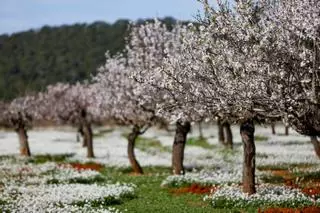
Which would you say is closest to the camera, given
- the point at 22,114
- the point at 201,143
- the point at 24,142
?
the point at 24,142

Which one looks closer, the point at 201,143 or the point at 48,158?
the point at 48,158

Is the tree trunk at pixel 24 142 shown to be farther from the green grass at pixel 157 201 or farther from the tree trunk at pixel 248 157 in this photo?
the tree trunk at pixel 248 157

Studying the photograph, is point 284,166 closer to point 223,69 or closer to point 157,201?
point 157,201

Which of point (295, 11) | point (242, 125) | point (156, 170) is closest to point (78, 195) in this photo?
point (242, 125)

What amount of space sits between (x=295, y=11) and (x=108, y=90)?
82.1ft

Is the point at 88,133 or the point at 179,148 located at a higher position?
the point at 88,133

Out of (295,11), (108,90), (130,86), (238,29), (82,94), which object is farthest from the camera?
(82,94)

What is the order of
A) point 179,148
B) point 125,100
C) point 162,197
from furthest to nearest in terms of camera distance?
point 125,100 < point 179,148 < point 162,197

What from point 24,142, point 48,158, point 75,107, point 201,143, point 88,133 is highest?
point 75,107

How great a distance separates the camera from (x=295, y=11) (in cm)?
1544

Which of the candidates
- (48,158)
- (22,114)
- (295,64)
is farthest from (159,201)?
(22,114)

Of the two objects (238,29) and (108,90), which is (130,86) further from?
(238,29)

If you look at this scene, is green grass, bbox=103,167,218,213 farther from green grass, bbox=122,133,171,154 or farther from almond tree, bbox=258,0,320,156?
green grass, bbox=122,133,171,154

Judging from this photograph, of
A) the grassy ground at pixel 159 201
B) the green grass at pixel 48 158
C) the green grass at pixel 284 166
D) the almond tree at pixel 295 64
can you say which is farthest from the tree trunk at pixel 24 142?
the almond tree at pixel 295 64
